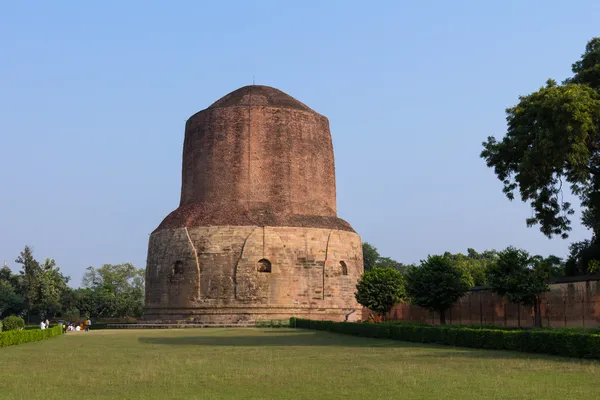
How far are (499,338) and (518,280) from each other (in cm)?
949

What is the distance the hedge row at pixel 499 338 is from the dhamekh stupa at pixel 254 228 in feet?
39.7

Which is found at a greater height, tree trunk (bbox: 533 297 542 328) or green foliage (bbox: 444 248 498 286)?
green foliage (bbox: 444 248 498 286)

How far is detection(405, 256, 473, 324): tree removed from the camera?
91.0 feet

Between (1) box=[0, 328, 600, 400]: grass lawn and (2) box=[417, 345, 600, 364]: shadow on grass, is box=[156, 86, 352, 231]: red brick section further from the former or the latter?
(2) box=[417, 345, 600, 364]: shadow on grass

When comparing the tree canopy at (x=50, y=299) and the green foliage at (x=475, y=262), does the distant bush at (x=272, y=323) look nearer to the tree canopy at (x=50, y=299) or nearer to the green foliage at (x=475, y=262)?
the green foliage at (x=475, y=262)

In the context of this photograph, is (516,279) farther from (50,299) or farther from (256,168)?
(50,299)

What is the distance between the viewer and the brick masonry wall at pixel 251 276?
34.4 metres

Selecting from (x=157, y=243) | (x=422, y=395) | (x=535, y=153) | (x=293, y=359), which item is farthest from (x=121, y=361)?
(x=157, y=243)

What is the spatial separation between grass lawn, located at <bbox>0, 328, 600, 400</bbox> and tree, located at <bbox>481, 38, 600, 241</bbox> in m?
6.12

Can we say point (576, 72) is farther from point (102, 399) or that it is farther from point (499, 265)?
point (102, 399)

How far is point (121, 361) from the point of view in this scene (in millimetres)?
13852

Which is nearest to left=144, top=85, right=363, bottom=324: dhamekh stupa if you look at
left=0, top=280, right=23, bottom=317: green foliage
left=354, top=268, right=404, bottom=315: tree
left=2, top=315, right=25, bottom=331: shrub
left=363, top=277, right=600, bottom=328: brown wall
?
left=354, top=268, right=404, bottom=315: tree

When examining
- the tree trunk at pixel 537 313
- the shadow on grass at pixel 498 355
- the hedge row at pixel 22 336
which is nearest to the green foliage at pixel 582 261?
the tree trunk at pixel 537 313

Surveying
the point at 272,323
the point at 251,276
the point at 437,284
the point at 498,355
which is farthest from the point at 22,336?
the point at 437,284
